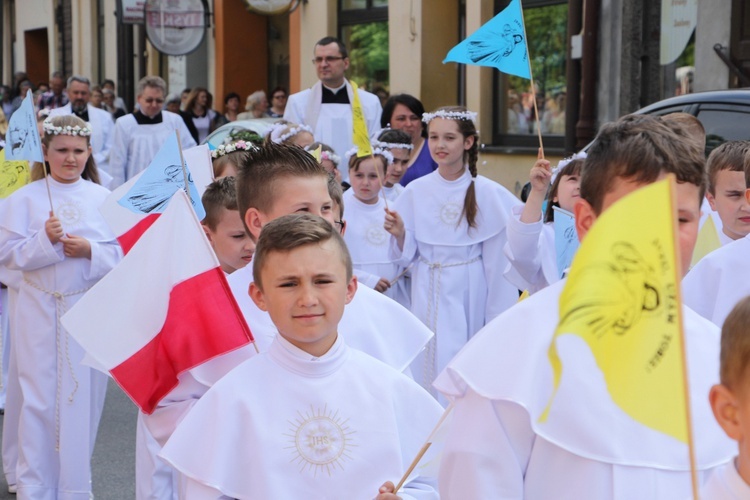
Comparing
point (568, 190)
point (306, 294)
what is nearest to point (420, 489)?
point (306, 294)

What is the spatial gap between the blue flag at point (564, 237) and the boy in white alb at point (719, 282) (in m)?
1.41

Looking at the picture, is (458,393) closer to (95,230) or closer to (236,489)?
(236,489)

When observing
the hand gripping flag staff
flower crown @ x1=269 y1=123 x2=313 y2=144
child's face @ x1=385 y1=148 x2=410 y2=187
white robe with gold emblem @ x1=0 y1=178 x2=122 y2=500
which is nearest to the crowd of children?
the hand gripping flag staff

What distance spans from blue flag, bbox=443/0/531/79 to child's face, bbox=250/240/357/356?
3.04 metres

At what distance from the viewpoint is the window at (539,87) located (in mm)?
14469

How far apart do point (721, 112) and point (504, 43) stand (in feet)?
6.71

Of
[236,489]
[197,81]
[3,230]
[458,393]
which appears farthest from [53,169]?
[197,81]

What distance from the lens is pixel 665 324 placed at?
189 cm

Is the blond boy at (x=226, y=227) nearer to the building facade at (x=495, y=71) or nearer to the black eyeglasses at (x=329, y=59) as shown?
the building facade at (x=495, y=71)

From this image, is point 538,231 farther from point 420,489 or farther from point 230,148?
point 420,489

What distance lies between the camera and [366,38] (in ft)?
58.9

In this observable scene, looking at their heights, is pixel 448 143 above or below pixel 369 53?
below

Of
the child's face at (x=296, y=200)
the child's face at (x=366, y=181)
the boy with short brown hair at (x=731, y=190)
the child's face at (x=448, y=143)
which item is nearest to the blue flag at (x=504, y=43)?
the boy with short brown hair at (x=731, y=190)

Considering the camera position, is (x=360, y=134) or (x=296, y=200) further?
(x=360, y=134)
